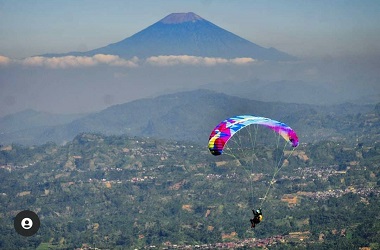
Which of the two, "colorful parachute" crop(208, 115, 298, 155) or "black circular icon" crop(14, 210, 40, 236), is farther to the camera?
"black circular icon" crop(14, 210, 40, 236)

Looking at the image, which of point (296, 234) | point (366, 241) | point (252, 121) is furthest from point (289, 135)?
point (296, 234)

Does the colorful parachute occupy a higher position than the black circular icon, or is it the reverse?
A: the colorful parachute

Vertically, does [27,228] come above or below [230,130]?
below

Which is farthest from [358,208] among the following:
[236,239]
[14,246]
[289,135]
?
[289,135]

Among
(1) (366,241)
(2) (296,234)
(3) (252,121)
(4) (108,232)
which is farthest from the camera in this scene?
(4) (108,232)

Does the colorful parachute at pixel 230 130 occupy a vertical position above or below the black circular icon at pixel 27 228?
above

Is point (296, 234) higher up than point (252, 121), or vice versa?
point (252, 121)

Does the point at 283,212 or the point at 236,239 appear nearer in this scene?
the point at 236,239

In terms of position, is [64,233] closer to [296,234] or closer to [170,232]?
[170,232]

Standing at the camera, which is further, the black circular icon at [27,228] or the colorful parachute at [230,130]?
the black circular icon at [27,228]

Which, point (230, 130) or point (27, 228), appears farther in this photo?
point (27, 228)

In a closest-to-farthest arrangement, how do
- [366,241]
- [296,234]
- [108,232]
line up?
[366,241] → [296,234] → [108,232]
